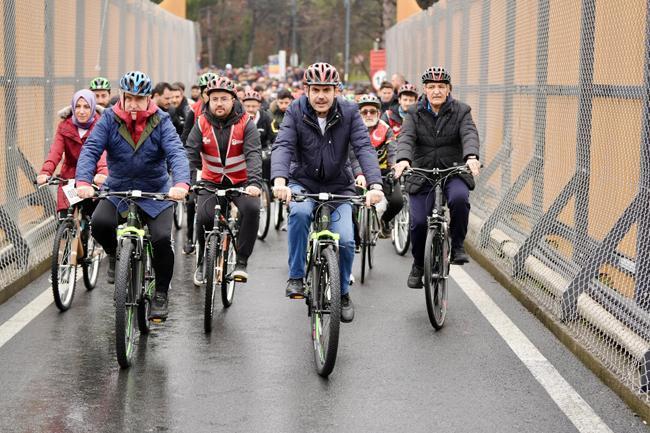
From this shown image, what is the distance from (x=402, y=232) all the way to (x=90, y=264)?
4035 millimetres

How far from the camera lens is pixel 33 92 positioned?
12758 mm

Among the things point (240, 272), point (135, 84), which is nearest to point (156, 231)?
point (135, 84)

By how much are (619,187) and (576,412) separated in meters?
2.33

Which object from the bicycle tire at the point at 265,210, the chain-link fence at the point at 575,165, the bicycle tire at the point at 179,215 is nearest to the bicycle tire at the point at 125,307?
the chain-link fence at the point at 575,165

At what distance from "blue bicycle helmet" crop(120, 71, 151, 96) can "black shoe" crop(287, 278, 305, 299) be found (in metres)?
1.63

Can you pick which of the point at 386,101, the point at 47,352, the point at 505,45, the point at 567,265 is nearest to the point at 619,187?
the point at 567,265

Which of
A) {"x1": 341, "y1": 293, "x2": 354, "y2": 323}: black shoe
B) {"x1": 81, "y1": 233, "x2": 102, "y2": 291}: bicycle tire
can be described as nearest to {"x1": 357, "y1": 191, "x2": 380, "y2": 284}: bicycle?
{"x1": 81, "y1": 233, "x2": 102, "y2": 291}: bicycle tire

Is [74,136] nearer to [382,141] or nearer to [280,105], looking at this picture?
[382,141]

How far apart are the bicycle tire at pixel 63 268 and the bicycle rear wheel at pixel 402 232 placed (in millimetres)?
4460

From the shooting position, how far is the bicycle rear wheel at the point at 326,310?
7250mm

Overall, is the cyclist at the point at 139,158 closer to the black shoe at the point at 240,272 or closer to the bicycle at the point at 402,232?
the black shoe at the point at 240,272

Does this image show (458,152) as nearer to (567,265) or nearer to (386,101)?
(567,265)

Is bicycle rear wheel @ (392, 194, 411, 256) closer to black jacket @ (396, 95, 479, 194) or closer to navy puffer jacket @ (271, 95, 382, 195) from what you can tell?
black jacket @ (396, 95, 479, 194)

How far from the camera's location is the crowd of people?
8.26 m
